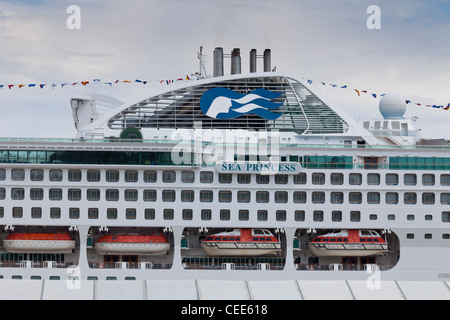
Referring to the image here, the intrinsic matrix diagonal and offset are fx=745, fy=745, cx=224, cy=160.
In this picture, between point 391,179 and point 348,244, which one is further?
point 391,179

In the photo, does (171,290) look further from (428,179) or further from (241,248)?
(428,179)

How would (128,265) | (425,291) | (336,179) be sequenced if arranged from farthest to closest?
(336,179), (128,265), (425,291)

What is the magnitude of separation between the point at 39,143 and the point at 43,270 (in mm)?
6874

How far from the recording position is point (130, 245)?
40.3m

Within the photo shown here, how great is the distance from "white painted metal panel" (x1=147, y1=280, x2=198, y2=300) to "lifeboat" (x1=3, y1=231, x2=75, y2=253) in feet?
54.0

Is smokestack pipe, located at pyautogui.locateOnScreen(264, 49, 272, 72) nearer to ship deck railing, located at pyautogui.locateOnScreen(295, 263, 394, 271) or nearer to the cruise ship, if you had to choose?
the cruise ship

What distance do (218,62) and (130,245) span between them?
14.0 metres

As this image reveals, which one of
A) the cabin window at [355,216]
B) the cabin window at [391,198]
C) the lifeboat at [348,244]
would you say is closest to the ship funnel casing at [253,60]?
the cabin window at [355,216]

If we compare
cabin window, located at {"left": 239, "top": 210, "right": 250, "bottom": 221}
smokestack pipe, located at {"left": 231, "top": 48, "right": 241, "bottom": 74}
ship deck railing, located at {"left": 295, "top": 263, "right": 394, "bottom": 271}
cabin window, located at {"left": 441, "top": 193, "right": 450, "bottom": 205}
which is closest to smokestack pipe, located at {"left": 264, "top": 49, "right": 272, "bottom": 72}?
smokestack pipe, located at {"left": 231, "top": 48, "right": 241, "bottom": 74}

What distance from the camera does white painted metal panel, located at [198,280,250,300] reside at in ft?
79.6

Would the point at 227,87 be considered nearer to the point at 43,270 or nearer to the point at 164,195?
the point at 164,195

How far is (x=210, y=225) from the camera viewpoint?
132 feet

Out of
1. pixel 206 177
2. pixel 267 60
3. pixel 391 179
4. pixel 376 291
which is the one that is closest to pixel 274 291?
pixel 376 291

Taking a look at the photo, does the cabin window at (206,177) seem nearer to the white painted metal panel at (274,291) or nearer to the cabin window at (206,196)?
the cabin window at (206,196)
